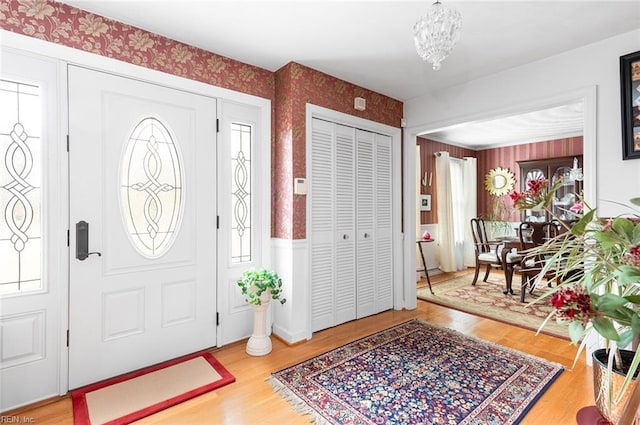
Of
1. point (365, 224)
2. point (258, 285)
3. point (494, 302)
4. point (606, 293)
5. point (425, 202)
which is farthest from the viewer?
point (425, 202)

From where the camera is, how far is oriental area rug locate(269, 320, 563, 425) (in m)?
1.91

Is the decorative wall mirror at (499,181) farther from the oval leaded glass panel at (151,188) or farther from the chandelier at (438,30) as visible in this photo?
the oval leaded glass panel at (151,188)

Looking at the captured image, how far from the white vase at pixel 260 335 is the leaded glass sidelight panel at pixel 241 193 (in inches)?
18.9

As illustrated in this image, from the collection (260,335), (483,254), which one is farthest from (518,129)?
(260,335)

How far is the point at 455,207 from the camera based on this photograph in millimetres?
6199

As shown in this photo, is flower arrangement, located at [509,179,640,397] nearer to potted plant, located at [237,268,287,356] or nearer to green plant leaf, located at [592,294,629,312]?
green plant leaf, located at [592,294,629,312]

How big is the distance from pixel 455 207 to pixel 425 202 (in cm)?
95

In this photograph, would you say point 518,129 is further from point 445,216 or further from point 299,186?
point 299,186

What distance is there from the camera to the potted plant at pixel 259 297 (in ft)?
8.81

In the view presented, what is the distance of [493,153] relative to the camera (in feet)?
21.6

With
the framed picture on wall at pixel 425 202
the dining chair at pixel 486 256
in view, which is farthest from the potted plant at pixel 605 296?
the framed picture on wall at pixel 425 202

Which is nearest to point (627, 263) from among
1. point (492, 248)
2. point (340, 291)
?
point (340, 291)

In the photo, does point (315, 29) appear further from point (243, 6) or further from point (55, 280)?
point (55, 280)

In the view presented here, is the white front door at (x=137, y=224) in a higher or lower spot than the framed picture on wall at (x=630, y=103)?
lower
